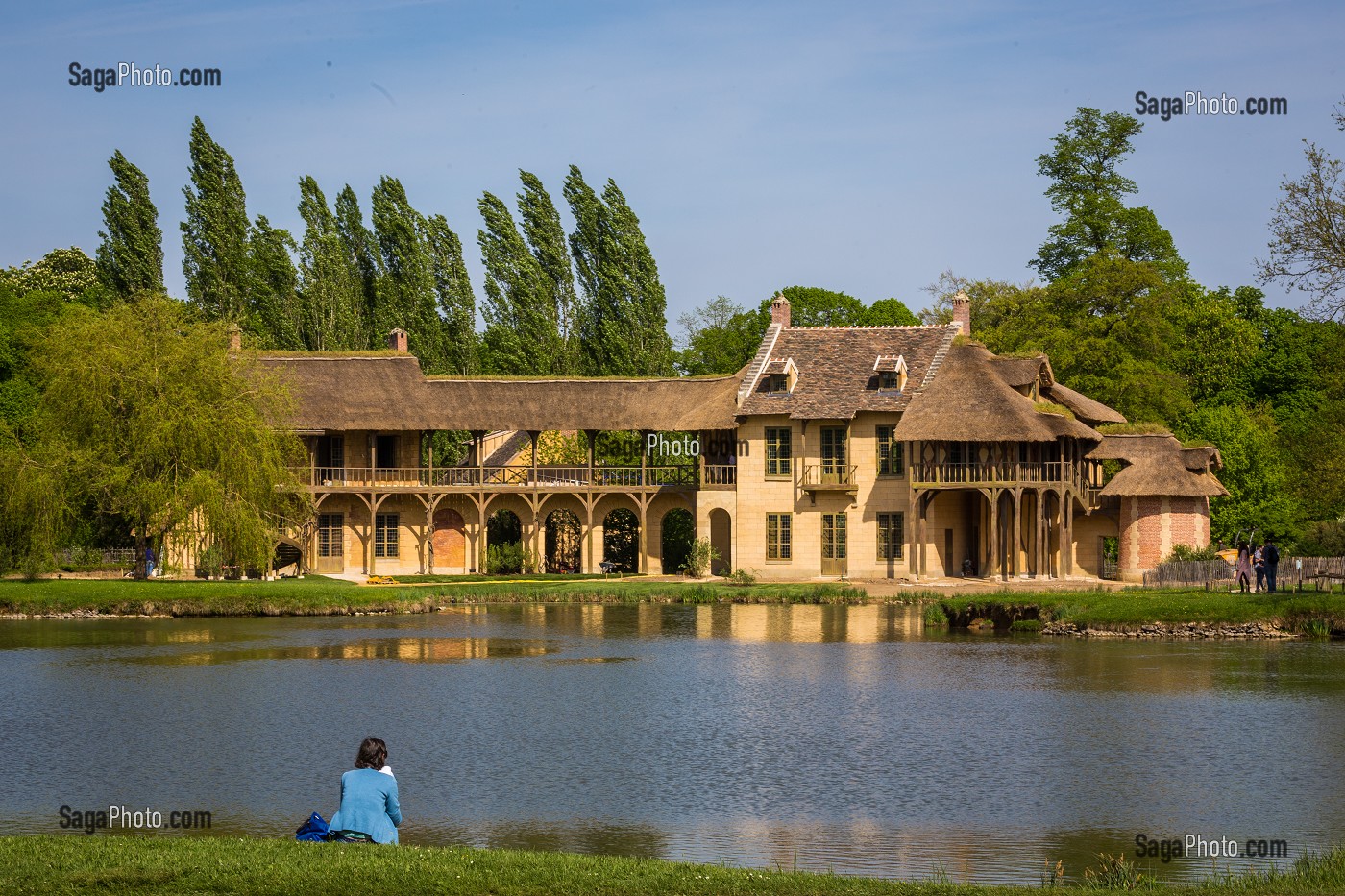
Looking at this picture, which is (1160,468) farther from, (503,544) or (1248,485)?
(503,544)

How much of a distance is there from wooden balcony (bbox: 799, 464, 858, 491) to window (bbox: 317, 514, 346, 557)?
1655 centimetres

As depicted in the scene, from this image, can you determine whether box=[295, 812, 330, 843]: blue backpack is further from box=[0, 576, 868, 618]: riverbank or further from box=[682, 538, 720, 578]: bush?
box=[682, 538, 720, 578]: bush

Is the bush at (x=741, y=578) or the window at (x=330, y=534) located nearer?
the bush at (x=741, y=578)

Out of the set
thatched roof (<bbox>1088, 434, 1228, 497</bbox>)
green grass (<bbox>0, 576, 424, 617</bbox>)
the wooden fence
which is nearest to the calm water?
green grass (<bbox>0, 576, 424, 617</bbox>)

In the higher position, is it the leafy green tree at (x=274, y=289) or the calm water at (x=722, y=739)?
the leafy green tree at (x=274, y=289)

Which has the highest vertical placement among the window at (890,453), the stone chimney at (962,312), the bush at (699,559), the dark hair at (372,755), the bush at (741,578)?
the stone chimney at (962,312)

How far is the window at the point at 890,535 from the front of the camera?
52406 mm

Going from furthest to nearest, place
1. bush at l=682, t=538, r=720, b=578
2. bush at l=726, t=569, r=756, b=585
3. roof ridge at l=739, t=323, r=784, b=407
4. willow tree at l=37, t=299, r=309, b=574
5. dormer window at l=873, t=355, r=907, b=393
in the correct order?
bush at l=682, t=538, r=720, b=578 → roof ridge at l=739, t=323, r=784, b=407 → dormer window at l=873, t=355, r=907, b=393 → bush at l=726, t=569, r=756, b=585 → willow tree at l=37, t=299, r=309, b=574

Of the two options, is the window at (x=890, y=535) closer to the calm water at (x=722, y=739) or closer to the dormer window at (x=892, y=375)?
the dormer window at (x=892, y=375)

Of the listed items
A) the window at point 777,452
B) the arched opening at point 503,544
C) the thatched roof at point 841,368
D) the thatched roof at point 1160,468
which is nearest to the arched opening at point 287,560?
the arched opening at point 503,544

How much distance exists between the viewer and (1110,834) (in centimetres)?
1781

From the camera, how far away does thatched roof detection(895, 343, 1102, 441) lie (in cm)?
4875

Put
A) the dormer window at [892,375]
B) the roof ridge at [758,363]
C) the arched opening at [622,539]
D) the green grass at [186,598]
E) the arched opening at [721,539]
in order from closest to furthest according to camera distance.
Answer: the green grass at [186,598], the dormer window at [892,375], the roof ridge at [758,363], the arched opening at [721,539], the arched opening at [622,539]

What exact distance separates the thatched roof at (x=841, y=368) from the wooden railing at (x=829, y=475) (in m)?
1.74
